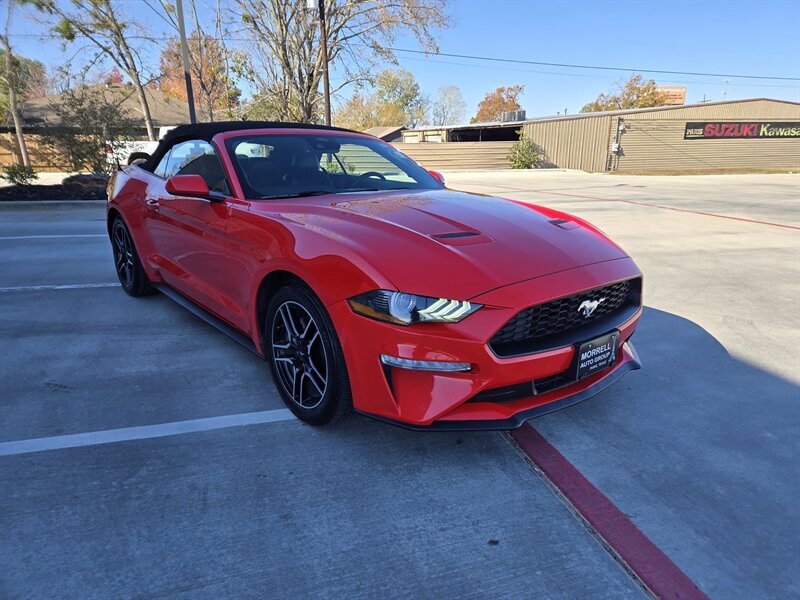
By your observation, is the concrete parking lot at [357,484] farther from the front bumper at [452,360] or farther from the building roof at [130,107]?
the building roof at [130,107]

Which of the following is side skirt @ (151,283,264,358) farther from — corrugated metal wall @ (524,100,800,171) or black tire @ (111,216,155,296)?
corrugated metal wall @ (524,100,800,171)

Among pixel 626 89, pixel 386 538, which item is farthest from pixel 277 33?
pixel 626 89

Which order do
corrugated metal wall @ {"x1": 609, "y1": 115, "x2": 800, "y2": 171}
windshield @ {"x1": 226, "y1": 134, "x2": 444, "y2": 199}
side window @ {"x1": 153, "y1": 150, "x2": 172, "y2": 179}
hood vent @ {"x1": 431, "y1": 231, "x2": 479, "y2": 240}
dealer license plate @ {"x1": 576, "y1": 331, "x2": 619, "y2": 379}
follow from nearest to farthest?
1. dealer license plate @ {"x1": 576, "y1": 331, "x2": 619, "y2": 379}
2. hood vent @ {"x1": 431, "y1": 231, "x2": 479, "y2": 240}
3. windshield @ {"x1": 226, "y1": 134, "x2": 444, "y2": 199}
4. side window @ {"x1": 153, "y1": 150, "x2": 172, "y2": 179}
5. corrugated metal wall @ {"x1": 609, "y1": 115, "x2": 800, "y2": 171}

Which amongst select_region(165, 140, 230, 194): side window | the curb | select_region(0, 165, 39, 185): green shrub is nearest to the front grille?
select_region(165, 140, 230, 194): side window

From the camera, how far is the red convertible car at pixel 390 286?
6.82 ft

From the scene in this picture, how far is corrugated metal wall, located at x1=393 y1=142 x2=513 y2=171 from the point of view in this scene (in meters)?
30.0

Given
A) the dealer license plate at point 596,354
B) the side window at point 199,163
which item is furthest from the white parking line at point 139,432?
the dealer license plate at point 596,354

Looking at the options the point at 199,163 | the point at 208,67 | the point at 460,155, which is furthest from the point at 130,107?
the point at 199,163

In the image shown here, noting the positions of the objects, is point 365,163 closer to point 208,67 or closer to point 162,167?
point 162,167

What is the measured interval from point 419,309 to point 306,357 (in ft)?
2.58

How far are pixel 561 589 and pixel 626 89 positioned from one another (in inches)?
3007

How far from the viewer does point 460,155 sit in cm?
3100

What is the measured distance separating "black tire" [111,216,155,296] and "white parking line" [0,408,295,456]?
2.32 metres

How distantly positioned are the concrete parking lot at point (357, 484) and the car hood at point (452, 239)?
2.95 ft
